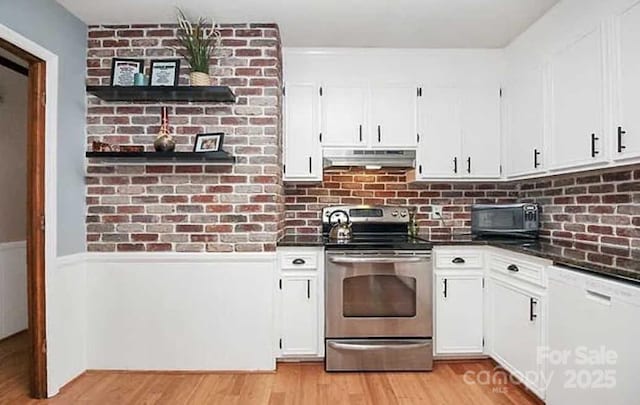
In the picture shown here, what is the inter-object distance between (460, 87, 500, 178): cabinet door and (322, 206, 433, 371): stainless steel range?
2.88ft

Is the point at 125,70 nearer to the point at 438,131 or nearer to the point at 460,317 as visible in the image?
the point at 438,131

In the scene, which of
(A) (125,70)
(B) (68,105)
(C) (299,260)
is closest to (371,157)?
(C) (299,260)

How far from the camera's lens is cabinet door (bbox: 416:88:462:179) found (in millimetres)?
3500

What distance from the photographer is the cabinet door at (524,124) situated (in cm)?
295

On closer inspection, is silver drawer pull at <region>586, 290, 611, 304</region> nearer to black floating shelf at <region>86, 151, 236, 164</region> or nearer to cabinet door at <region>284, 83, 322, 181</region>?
cabinet door at <region>284, 83, 322, 181</region>

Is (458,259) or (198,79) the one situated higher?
(198,79)

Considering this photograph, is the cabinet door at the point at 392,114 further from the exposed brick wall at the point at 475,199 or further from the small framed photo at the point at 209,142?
the small framed photo at the point at 209,142

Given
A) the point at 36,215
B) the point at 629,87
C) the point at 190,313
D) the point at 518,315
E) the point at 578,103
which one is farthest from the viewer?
the point at 190,313

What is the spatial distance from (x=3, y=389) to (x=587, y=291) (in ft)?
11.2

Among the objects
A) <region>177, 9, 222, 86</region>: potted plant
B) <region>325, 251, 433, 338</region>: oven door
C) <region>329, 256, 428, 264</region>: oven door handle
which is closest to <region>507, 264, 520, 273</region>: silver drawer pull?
<region>325, 251, 433, 338</region>: oven door

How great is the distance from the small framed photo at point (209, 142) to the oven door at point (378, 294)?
3.60 feet

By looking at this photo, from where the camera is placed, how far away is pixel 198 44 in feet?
9.69

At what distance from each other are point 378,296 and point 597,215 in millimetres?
1497

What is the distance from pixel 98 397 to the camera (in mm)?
2664
